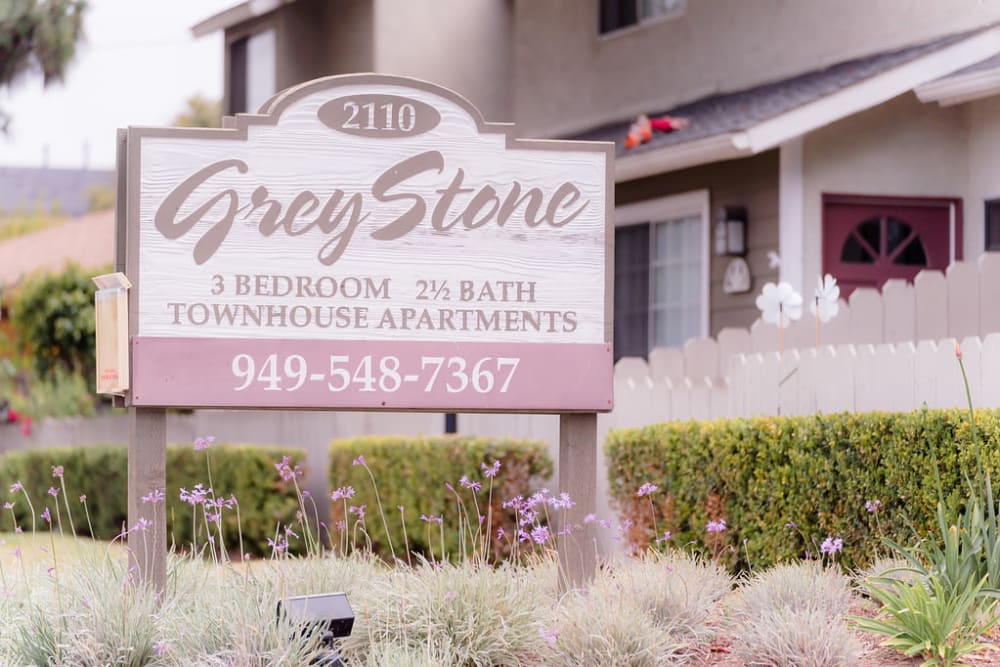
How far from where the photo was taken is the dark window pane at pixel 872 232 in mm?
12719

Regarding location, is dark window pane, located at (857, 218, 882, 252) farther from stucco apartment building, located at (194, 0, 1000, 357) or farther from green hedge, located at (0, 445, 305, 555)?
green hedge, located at (0, 445, 305, 555)

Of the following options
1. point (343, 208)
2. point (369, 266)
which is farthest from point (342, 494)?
point (343, 208)

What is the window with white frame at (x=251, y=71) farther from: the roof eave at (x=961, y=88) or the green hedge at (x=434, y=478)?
the roof eave at (x=961, y=88)

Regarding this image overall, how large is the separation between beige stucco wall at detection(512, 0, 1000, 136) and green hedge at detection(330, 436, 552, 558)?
5.01 meters

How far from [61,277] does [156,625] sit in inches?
629

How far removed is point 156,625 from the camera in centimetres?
538

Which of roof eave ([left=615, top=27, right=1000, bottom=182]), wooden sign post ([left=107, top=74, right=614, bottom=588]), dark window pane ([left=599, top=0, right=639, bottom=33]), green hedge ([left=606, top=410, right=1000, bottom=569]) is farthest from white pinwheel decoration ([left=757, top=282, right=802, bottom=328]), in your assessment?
dark window pane ([left=599, top=0, right=639, bottom=33])

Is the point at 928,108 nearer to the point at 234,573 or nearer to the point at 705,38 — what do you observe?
the point at 705,38

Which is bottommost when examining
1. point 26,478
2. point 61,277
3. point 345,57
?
point 26,478

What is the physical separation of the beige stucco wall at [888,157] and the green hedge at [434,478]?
319cm

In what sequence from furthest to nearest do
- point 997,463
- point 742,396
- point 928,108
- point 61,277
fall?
point 61,277 → point 928,108 → point 742,396 → point 997,463

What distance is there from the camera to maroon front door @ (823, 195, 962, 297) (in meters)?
12.6

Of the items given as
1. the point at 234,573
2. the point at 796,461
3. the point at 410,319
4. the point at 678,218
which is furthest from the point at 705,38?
the point at 234,573

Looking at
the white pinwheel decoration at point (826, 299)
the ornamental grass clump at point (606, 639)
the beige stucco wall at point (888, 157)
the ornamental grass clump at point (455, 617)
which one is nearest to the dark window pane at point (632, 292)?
the beige stucco wall at point (888, 157)
